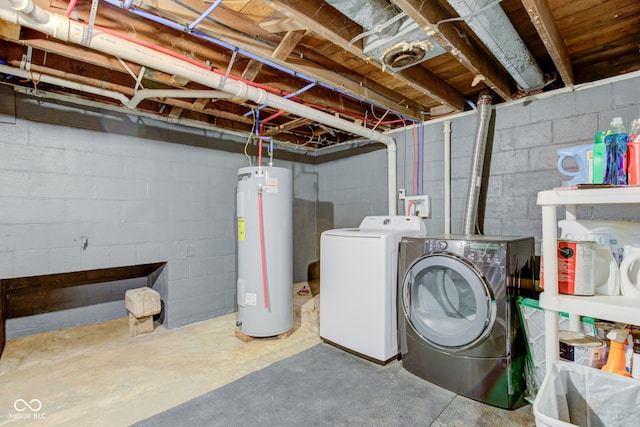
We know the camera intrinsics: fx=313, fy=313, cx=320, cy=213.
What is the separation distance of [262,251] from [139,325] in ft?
4.21

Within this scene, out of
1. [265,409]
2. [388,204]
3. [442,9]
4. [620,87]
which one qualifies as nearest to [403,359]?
[265,409]

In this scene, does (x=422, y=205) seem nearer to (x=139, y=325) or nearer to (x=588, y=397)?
(x=588, y=397)

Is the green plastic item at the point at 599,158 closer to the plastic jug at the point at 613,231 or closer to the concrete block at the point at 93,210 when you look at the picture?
the plastic jug at the point at 613,231

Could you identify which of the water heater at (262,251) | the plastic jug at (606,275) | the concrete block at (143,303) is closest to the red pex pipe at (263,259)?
the water heater at (262,251)

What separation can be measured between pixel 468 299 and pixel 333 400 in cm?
101

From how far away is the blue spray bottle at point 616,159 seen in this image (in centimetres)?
110

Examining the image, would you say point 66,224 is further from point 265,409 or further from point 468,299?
point 468,299

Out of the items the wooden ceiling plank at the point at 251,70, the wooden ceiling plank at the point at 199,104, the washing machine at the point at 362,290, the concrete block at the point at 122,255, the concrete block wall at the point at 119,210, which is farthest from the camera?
the concrete block at the point at 122,255

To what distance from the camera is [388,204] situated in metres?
3.27

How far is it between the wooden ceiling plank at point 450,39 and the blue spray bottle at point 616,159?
2.87ft

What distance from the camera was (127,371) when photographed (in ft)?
7.00

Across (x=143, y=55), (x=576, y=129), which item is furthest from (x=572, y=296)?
(x=143, y=55)

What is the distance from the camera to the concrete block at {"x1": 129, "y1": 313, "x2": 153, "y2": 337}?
270cm

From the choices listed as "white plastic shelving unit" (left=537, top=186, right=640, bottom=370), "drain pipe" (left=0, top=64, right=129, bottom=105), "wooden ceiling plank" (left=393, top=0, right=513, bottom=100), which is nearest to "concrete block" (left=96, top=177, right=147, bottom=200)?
"drain pipe" (left=0, top=64, right=129, bottom=105)
